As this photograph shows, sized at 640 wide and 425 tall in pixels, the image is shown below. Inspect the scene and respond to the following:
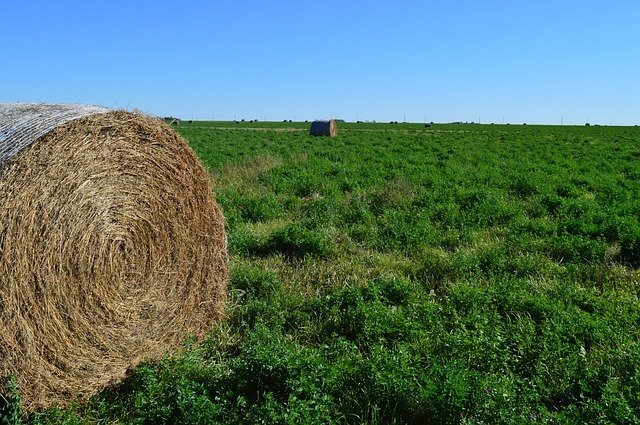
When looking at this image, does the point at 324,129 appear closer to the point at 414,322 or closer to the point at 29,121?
the point at 414,322

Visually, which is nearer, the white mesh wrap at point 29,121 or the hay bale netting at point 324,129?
the white mesh wrap at point 29,121

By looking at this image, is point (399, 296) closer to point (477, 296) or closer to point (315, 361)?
point (477, 296)

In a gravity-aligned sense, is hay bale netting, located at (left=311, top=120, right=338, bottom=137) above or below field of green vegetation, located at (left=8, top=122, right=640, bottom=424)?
above

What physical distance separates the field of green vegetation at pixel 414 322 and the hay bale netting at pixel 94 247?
0.28 meters

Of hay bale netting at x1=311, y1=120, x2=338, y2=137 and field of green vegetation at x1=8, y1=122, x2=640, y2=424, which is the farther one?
hay bale netting at x1=311, y1=120, x2=338, y2=137

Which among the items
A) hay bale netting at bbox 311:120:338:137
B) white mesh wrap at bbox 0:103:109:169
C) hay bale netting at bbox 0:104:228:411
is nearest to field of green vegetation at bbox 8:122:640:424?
hay bale netting at bbox 0:104:228:411

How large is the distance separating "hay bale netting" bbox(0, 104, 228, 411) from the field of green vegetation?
285 millimetres

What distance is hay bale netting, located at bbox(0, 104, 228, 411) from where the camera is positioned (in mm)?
4137

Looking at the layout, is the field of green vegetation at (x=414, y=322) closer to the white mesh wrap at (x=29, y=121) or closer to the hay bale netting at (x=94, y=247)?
the hay bale netting at (x=94, y=247)

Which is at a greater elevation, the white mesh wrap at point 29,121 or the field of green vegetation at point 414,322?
the white mesh wrap at point 29,121

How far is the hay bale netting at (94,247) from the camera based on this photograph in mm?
4137

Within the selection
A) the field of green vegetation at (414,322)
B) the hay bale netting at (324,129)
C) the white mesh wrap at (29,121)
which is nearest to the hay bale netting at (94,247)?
the white mesh wrap at (29,121)

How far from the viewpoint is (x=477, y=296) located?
6016 mm

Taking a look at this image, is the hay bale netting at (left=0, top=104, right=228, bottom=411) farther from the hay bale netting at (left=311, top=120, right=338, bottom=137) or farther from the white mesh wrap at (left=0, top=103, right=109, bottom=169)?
the hay bale netting at (left=311, top=120, right=338, bottom=137)
